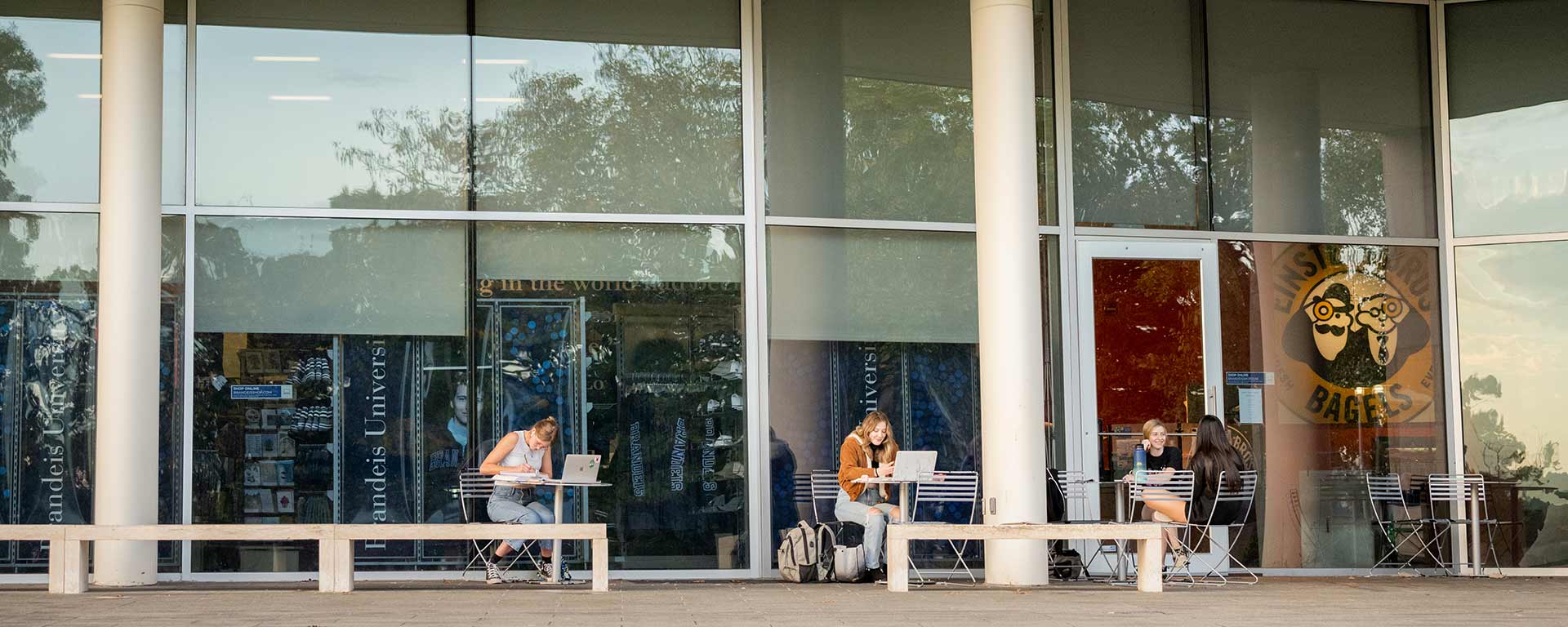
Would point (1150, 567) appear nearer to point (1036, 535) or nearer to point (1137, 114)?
point (1036, 535)

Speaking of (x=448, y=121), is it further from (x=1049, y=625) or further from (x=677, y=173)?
(x=1049, y=625)

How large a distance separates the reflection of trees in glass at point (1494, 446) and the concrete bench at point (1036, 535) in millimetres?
3873

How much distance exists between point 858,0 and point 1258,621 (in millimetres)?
5694

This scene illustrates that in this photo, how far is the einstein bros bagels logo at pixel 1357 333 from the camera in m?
12.2

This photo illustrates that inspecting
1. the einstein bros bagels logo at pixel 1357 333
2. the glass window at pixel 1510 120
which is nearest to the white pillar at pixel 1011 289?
the einstein bros bagels logo at pixel 1357 333

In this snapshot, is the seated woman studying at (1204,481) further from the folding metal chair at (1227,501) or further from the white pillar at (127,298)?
the white pillar at (127,298)

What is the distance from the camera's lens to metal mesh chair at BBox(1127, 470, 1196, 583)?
401 inches

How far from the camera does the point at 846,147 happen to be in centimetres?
1145

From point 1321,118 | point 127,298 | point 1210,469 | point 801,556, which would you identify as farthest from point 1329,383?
point 127,298

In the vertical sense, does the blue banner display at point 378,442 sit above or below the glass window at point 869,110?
below

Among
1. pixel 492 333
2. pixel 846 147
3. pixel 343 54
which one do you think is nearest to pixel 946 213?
pixel 846 147

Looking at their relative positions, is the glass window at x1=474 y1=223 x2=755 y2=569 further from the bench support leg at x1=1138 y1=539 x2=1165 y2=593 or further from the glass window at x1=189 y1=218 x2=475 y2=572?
the bench support leg at x1=1138 y1=539 x2=1165 y2=593

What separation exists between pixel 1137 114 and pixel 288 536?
6699mm

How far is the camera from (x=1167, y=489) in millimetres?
10352
